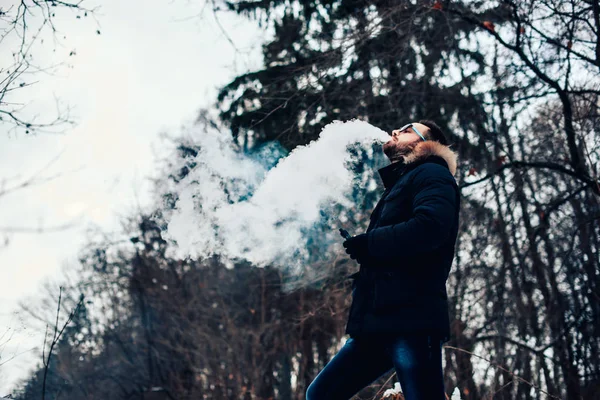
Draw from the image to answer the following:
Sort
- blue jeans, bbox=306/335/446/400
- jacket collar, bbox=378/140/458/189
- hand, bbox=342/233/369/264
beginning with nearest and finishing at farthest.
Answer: blue jeans, bbox=306/335/446/400
hand, bbox=342/233/369/264
jacket collar, bbox=378/140/458/189

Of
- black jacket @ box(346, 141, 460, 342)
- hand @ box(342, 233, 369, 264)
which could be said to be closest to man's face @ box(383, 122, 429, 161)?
black jacket @ box(346, 141, 460, 342)

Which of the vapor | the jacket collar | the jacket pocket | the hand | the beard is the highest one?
the vapor

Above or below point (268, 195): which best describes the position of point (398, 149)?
below

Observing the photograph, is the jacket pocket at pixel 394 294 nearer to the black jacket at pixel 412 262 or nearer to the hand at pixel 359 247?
the black jacket at pixel 412 262

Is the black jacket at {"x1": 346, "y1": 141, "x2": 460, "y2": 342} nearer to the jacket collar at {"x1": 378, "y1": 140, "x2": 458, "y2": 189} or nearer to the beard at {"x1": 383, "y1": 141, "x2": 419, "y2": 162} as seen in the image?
the jacket collar at {"x1": 378, "y1": 140, "x2": 458, "y2": 189}

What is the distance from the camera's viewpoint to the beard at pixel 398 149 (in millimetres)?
2754

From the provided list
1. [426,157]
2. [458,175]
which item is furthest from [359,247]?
[458,175]

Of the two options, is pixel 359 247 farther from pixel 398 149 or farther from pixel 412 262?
pixel 398 149

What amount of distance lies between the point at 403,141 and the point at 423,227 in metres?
0.70

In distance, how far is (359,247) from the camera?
7.89 ft

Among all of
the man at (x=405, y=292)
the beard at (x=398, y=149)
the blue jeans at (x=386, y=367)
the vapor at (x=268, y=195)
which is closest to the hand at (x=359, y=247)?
the man at (x=405, y=292)

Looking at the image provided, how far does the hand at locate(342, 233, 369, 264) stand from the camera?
2.39m

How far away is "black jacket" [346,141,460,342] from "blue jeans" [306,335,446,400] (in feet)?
0.24

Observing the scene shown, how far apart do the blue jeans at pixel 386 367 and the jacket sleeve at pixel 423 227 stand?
1.23ft
